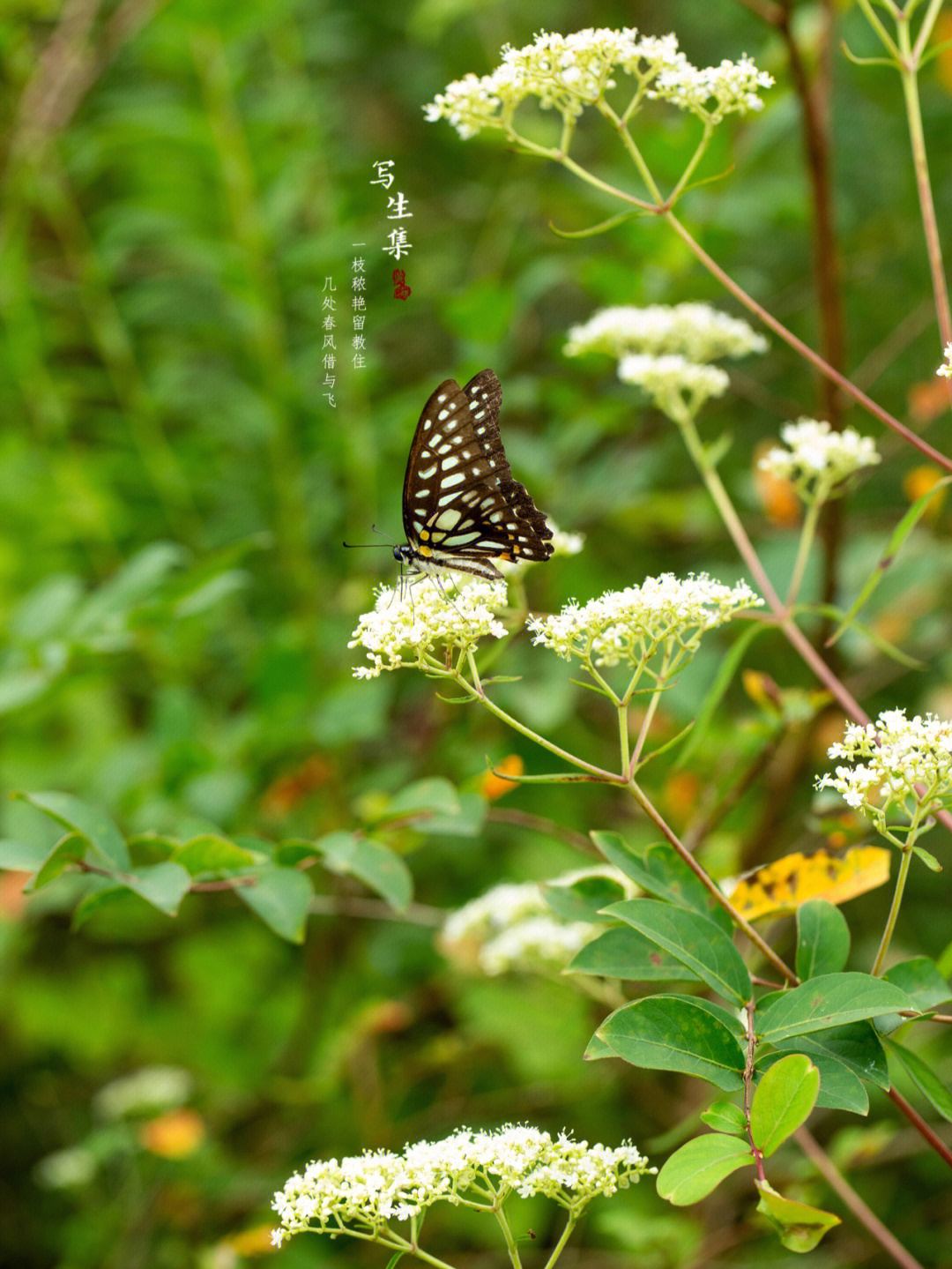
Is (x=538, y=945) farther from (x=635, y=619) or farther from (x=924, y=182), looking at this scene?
(x=924, y=182)

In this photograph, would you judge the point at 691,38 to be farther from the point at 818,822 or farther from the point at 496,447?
the point at 818,822

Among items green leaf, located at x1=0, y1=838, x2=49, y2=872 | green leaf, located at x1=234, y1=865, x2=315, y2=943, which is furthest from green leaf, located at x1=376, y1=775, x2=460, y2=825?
green leaf, located at x1=0, y1=838, x2=49, y2=872

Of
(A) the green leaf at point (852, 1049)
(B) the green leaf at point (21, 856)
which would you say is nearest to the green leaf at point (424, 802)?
(B) the green leaf at point (21, 856)

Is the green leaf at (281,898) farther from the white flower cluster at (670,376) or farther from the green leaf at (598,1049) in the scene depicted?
the white flower cluster at (670,376)

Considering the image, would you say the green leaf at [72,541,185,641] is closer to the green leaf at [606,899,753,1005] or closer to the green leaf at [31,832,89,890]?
the green leaf at [31,832,89,890]

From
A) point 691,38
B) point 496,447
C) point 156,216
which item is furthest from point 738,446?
point 496,447

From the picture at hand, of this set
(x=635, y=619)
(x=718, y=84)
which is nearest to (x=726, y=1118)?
(x=635, y=619)
